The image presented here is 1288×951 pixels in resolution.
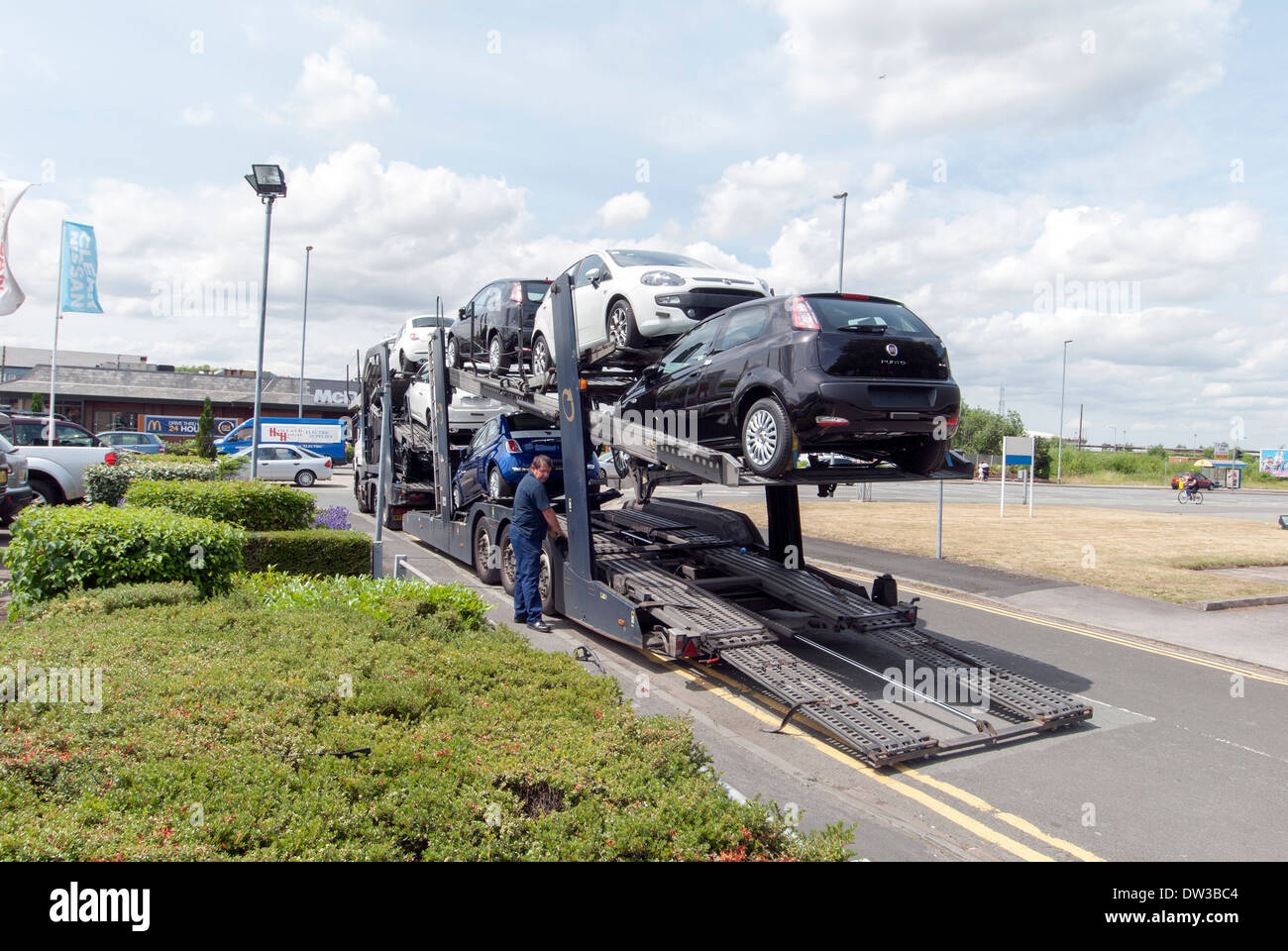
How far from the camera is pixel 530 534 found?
903 cm

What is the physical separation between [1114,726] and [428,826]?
17.3 ft

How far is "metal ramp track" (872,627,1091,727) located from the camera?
6109mm

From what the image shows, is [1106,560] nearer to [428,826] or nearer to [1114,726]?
[1114,726]

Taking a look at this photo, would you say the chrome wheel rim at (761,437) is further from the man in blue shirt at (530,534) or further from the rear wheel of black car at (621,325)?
the man in blue shirt at (530,534)

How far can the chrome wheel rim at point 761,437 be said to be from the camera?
21.7 ft

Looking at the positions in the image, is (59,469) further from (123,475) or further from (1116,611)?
(1116,611)

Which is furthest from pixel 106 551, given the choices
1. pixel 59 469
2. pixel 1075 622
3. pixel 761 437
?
pixel 1075 622

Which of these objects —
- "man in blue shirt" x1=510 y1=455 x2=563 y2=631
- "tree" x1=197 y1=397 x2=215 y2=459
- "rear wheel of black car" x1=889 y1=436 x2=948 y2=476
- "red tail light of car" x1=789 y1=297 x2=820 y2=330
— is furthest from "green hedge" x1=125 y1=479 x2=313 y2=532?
"tree" x1=197 y1=397 x2=215 y2=459

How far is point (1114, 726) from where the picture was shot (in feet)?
20.7

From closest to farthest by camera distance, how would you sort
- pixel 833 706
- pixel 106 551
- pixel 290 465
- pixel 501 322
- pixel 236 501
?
1. pixel 833 706
2. pixel 106 551
3. pixel 236 501
4. pixel 501 322
5. pixel 290 465

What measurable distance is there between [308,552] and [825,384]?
6239 millimetres

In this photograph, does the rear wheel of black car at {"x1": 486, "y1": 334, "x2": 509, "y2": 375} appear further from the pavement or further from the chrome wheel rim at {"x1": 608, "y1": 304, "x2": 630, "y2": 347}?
the pavement
